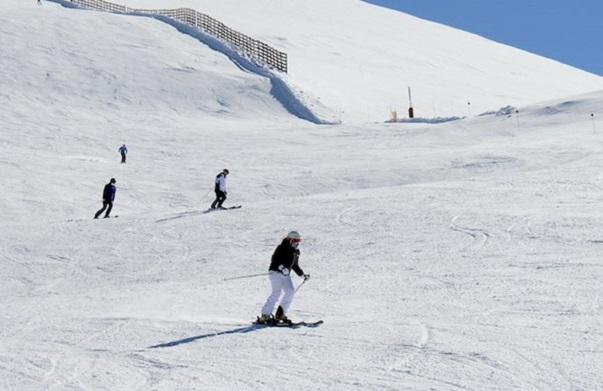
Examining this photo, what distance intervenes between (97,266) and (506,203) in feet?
27.2

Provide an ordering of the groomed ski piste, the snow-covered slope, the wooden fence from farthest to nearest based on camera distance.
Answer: the wooden fence → the snow-covered slope → the groomed ski piste

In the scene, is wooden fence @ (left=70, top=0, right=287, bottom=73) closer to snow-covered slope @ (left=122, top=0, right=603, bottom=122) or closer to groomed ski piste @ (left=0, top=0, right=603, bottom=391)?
→ snow-covered slope @ (left=122, top=0, right=603, bottom=122)

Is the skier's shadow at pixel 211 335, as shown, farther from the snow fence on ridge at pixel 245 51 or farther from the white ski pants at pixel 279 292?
the snow fence on ridge at pixel 245 51

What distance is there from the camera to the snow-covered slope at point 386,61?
50.3 m

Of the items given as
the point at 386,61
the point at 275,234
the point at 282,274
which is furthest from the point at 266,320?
the point at 386,61

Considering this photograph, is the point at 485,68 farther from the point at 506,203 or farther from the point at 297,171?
the point at 506,203

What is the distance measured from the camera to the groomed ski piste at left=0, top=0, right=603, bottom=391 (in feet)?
29.8

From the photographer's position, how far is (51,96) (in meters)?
41.5

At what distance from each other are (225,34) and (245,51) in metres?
3.60

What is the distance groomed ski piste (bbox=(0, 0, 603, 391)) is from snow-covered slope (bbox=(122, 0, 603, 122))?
1.26 metres

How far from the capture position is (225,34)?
55.5 m

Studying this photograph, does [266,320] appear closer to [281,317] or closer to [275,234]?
[281,317]

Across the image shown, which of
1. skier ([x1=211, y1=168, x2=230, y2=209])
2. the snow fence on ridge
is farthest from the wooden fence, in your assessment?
skier ([x1=211, y1=168, x2=230, y2=209])

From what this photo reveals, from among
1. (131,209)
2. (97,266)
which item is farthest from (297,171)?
(97,266)
